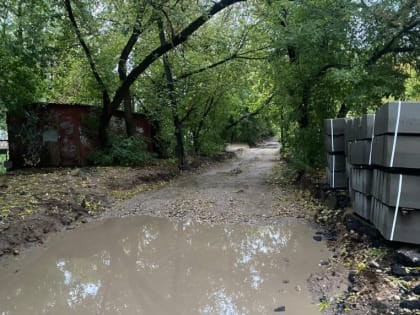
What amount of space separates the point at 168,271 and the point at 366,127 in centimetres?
300

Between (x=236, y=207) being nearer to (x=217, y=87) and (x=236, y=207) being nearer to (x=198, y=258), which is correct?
(x=198, y=258)

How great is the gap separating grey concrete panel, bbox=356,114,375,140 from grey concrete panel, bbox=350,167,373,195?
424mm

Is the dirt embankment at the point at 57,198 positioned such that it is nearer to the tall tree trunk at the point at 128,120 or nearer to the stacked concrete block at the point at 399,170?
the tall tree trunk at the point at 128,120

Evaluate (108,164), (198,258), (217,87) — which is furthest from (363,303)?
(217,87)

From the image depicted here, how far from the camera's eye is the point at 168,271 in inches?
163

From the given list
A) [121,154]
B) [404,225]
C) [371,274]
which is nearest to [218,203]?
[371,274]

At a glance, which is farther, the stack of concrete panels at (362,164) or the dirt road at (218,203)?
the dirt road at (218,203)

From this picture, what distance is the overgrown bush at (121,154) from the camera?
10820mm

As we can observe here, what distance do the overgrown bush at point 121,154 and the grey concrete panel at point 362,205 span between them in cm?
753

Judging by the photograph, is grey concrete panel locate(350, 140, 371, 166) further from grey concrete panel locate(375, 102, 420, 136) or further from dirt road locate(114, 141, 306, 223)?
dirt road locate(114, 141, 306, 223)

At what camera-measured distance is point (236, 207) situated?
6973mm

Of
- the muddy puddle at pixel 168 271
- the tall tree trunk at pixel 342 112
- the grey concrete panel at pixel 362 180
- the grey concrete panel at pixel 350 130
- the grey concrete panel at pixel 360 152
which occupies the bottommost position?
the muddy puddle at pixel 168 271

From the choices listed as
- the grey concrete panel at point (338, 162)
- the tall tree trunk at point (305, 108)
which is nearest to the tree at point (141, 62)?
the tall tree trunk at point (305, 108)

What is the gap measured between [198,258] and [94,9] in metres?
7.71
